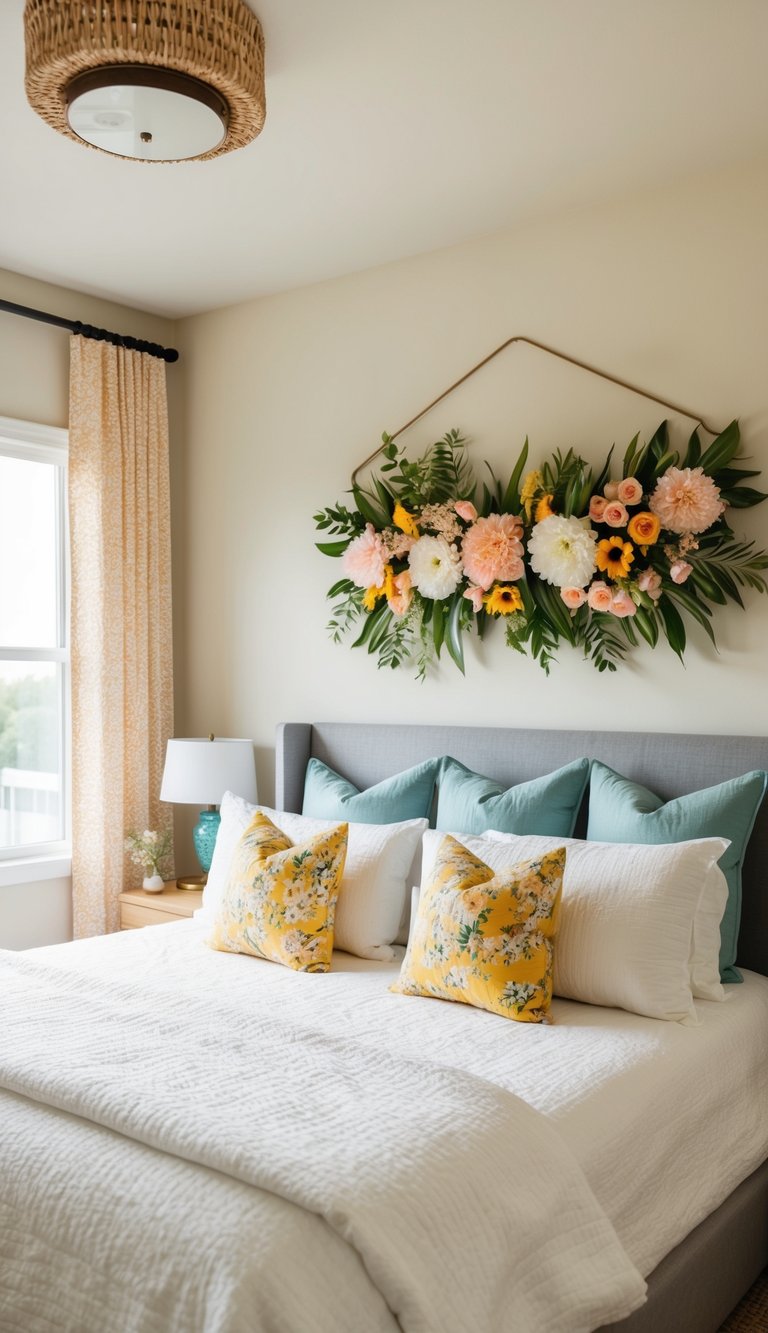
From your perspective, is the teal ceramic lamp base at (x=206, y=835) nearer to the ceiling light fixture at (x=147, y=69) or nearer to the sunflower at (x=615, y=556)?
the sunflower at (x=615, y=556)

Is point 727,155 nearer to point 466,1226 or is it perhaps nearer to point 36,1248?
point 466,1226

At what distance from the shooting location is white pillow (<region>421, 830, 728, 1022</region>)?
239cm

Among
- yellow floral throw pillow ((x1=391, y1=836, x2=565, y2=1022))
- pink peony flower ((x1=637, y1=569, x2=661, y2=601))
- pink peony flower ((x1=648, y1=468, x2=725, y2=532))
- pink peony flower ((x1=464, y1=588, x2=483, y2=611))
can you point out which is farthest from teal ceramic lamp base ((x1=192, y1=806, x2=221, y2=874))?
pink peony flower ((x1=648, y1=468, x2=725, y2=532))

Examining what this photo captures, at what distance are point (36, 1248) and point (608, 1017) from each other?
1276 mm

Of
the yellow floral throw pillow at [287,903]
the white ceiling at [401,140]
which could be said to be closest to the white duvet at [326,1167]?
the yellow floral throw pillow at [287,903]

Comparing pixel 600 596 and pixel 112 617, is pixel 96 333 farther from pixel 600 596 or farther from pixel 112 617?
pixel 600 596

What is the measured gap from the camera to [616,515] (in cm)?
298

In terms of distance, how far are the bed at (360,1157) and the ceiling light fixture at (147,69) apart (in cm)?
186

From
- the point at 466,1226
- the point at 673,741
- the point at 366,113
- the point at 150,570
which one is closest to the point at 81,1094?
the point at 466,1226

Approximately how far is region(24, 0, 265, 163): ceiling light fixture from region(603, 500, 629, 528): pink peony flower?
1.30 metres

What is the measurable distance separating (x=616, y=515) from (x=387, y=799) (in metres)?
1.06

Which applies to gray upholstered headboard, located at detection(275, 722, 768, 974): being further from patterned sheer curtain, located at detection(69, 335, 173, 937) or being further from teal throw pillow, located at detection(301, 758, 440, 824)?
patterned sheer curtain, located at detection(69, 335, 173, 937)

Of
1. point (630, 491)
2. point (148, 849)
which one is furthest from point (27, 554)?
point (630, 491)

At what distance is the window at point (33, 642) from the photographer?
12.6 ft
